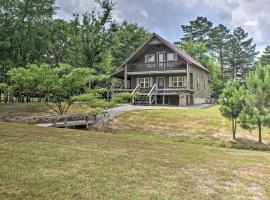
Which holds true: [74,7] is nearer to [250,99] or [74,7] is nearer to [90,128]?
[90,128]

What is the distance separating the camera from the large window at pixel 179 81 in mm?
37312

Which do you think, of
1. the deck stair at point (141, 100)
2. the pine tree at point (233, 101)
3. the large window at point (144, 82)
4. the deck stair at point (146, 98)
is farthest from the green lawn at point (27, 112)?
the large window at point (144, 82)

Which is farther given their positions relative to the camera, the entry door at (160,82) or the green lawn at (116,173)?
the entry door at (160,82)

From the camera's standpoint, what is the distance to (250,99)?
16547mm

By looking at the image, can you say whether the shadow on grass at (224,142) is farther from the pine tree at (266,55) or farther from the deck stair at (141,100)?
the pine tree at (266,55)

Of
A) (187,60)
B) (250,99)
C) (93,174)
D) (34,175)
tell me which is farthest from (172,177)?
(187,60)

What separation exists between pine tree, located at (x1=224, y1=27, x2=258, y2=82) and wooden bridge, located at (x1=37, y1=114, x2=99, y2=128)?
177ft

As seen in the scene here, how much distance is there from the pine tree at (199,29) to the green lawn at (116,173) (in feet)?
211

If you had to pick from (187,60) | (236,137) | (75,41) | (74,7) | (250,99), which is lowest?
(236,137)

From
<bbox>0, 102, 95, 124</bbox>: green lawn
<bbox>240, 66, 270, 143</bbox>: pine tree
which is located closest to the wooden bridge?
<bbox>0, 102, 95, 124</bbox>: green lawn

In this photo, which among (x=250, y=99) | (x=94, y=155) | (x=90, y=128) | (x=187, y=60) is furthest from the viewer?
(x=187, y=60)

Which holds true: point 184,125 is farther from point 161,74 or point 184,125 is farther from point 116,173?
point 161,74

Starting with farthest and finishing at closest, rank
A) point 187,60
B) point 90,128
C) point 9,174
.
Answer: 1. point 187,60
2. point 90,128
3. point 9,174

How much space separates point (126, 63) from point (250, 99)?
23.4 meters
